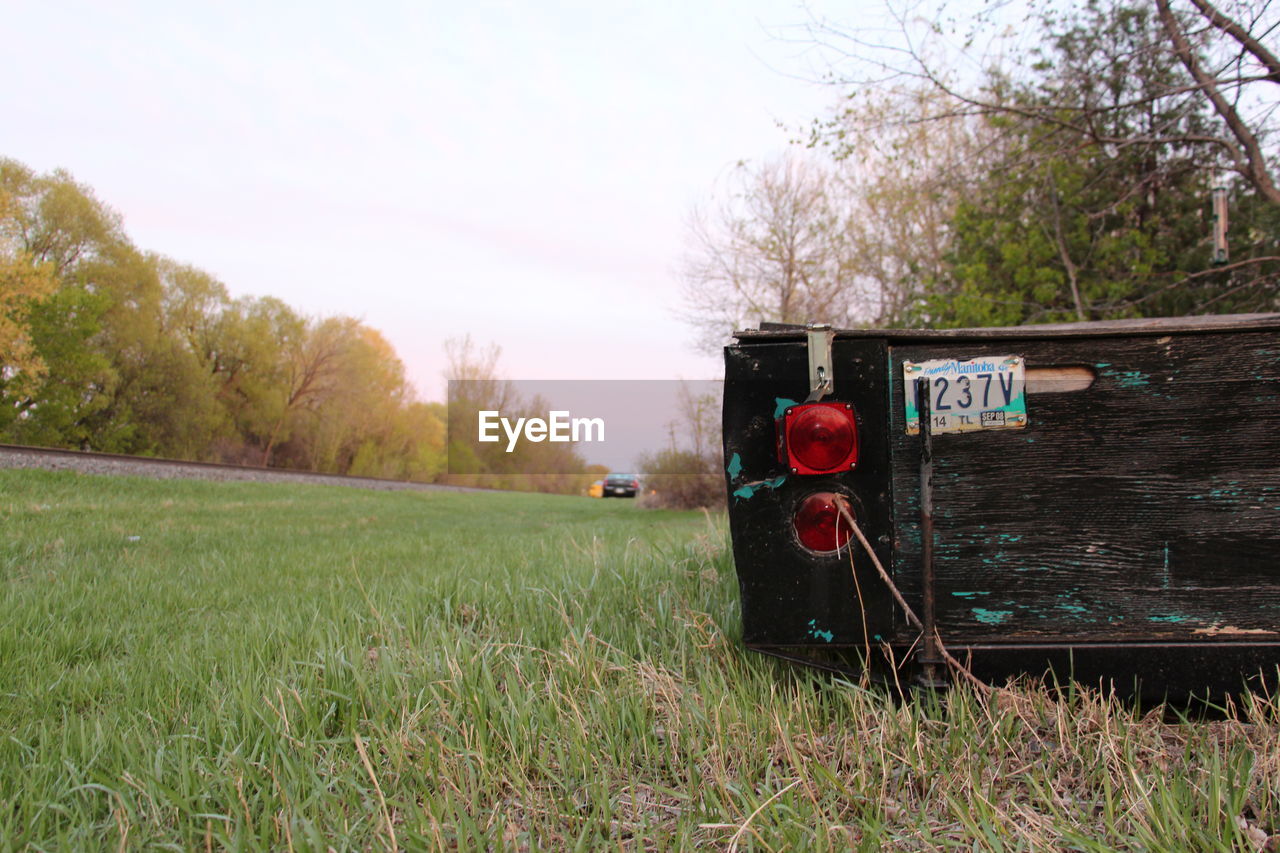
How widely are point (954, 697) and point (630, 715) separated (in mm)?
1006

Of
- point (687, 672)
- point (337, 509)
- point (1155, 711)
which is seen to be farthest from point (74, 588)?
point (337, 509)

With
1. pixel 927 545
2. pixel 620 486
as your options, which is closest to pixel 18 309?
pixel 620 486

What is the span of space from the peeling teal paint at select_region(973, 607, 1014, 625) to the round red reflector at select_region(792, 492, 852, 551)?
47cm

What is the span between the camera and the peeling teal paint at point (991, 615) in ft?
7.93

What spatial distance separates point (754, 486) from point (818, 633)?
1.66 feet

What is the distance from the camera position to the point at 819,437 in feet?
7.68

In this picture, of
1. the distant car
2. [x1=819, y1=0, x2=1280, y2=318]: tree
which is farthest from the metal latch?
the distant car

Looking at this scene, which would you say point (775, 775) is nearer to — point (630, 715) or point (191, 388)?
point (630, 715)

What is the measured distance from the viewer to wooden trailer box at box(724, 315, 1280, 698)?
2316 millimetres

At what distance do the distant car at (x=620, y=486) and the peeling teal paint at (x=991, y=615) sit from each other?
41740mm

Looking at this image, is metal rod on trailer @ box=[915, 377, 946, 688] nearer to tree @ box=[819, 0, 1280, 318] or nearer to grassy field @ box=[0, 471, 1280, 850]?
grassy field @ box=[0, 471, 1280, 850]

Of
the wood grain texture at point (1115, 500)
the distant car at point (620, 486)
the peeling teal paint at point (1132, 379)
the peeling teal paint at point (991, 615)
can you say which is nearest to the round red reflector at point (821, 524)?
the wood grain texture at point (1115, 500)

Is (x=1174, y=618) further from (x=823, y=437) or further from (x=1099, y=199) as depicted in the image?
→ (x=1099, y=199)

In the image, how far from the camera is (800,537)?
2418 mm
